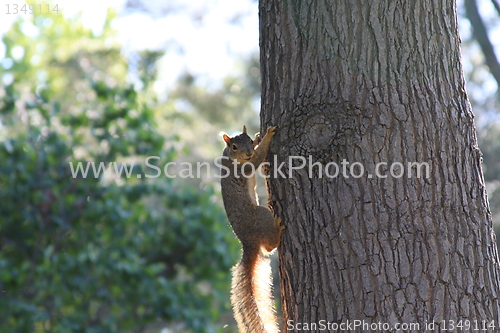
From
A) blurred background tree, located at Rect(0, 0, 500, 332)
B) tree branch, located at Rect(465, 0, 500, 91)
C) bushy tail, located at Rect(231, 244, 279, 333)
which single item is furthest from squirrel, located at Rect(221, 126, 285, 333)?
tree branch, located at Rect(465, 0, 500, 91)

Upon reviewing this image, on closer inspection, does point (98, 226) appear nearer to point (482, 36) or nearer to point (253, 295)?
point (253, 295)

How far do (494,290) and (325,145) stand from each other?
724 millimetres

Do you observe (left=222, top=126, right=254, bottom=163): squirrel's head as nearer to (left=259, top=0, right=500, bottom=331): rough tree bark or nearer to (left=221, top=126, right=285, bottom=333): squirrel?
(left=221, top=126, right=285, bottom=333): squirrel

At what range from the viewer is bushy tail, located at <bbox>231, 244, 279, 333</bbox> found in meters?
2.08

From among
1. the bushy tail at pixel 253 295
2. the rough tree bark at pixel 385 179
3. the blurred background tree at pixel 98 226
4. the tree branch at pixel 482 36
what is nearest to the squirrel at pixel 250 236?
the bushy tail at pixel 253 295

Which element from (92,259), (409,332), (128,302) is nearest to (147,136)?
(92,259)

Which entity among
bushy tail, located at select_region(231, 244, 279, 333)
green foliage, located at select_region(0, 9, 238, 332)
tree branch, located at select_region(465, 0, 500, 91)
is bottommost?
bushy tail, located at select_region(231, 244, 279, 333)

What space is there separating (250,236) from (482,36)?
4.23m

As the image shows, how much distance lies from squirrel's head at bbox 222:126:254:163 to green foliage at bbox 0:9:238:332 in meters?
1.74

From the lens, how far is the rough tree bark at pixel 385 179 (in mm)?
1497

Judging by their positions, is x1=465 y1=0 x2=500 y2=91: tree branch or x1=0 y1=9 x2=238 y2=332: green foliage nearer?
x1=0 y1=9 x2=238 y2=332: green foliage

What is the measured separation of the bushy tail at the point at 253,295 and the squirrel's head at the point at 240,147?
1.69 feet

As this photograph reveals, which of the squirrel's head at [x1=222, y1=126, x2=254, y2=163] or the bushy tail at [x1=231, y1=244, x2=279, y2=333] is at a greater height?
the squirrel's head at [x1=222, y1=126, x2=254, y2=163]

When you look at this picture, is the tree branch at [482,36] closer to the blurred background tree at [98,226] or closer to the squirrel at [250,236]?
the blurred background tree at [98,226]
